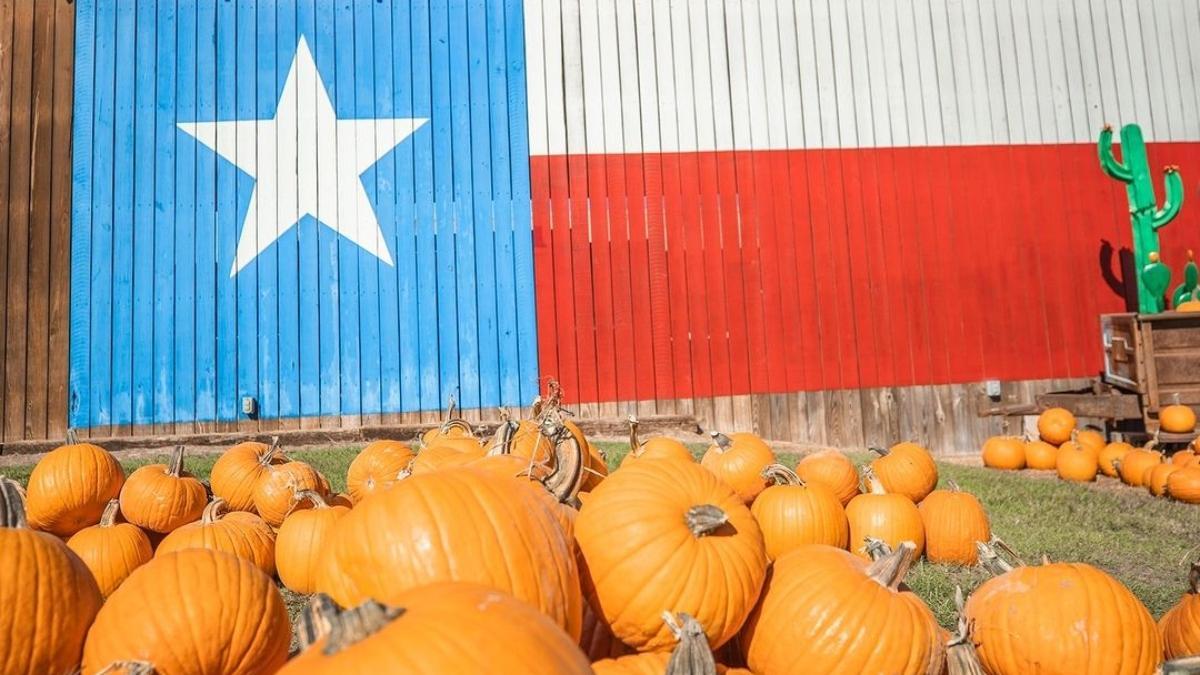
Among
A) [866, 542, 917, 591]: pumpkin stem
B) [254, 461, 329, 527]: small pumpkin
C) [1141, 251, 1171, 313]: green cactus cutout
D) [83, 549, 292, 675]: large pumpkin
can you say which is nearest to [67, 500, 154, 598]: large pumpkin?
[254, 461, 329, 527]: small pumpkin

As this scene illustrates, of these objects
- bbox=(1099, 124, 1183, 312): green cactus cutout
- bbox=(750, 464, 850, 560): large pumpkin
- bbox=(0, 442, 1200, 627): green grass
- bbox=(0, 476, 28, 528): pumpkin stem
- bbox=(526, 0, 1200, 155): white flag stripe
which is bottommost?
bbox=(0, 442, 1200, 627): green grass

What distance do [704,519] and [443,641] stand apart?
897mm

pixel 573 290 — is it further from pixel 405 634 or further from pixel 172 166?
pixel 405 634

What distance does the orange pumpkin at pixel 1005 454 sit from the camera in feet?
24.8

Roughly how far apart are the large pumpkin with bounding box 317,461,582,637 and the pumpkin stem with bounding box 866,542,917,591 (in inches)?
36.7

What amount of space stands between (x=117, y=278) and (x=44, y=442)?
1864 mm

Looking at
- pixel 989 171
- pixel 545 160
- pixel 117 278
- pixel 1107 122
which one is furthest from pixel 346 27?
pixel 1107 122

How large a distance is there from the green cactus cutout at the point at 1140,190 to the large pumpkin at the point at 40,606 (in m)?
10.4

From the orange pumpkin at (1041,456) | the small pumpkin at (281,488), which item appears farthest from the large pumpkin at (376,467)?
the orange pumpkin at (1041,456)

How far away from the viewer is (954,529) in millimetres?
3844

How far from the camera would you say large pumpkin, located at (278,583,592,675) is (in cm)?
106

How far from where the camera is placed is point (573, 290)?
8.62m

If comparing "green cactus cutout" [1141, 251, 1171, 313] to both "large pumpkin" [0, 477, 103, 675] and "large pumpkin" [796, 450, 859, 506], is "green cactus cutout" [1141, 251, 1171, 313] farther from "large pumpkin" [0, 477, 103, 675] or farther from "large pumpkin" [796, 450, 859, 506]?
"large pumpkin" [0, 477, 103, 675]

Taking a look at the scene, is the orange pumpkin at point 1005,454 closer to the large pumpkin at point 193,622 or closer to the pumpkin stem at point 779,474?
the pumpkin stem at point 779,474
